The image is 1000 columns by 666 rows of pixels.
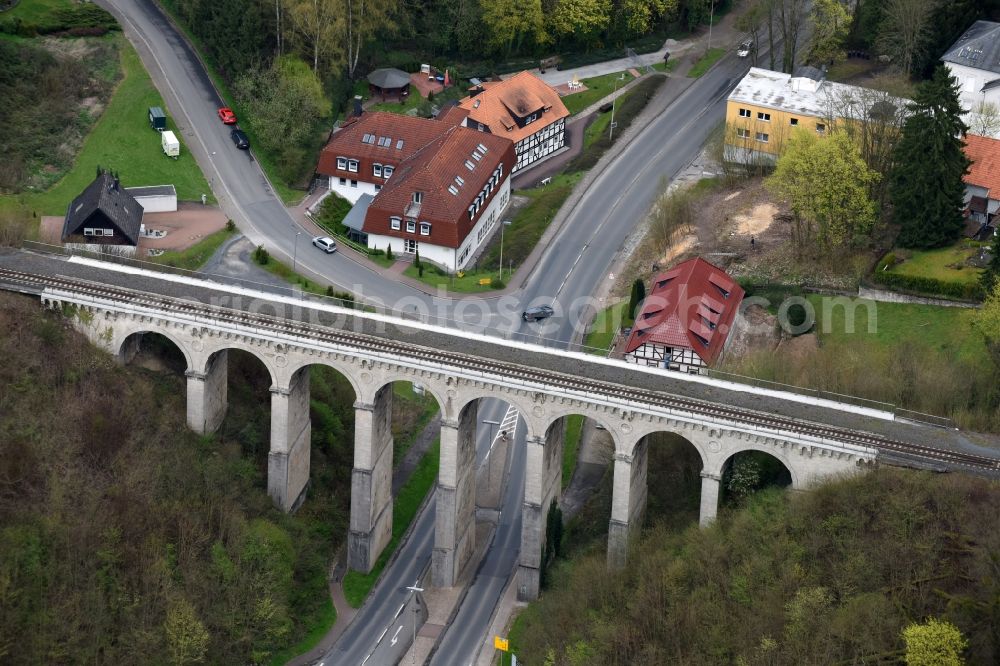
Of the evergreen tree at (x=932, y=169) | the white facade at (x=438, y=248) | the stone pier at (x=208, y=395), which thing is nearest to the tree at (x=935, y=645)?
the evergreen tree at (x=932, y=169)

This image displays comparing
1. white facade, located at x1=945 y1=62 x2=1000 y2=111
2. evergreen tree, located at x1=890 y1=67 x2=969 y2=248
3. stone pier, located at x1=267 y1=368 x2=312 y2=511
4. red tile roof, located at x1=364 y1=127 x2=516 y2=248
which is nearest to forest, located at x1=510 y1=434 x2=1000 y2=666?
stone pier, located at x1=267 y1=368 x2=312 y2=511

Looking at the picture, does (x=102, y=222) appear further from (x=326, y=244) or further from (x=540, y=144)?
(x=540, y=144)

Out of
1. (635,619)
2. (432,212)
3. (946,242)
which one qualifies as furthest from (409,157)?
(635,619)

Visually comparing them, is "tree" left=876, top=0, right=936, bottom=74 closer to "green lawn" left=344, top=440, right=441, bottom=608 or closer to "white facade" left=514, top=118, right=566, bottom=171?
"white facade" left=514, top=118, right=566, bottom=171

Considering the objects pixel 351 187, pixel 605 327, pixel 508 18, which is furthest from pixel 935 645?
pixel 508 18

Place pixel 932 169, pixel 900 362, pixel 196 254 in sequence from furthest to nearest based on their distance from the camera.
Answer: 1. pixel 196 254
2. pixel 932 169
3. pixel 900 362

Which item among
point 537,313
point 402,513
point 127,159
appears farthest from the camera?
point 127,159
